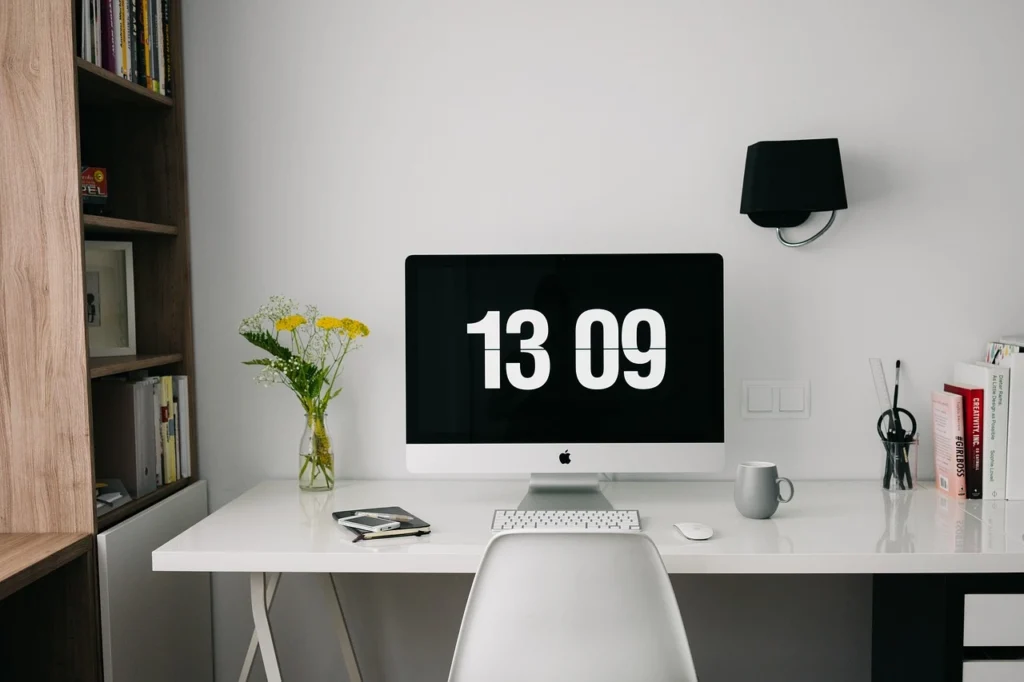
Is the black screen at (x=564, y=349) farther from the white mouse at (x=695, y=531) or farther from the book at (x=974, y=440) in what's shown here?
the book at (x=974, y=440)

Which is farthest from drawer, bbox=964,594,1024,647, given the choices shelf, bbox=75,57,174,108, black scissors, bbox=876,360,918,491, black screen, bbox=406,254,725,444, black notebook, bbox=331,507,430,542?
shelf, bbox=75,57,174,108

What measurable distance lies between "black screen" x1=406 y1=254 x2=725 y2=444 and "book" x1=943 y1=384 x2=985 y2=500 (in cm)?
60

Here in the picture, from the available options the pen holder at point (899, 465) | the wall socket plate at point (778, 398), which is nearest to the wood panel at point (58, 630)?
the wall socket plate at point (778, 398)

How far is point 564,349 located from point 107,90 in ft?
3.88

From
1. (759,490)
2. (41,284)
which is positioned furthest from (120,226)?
(759,490)

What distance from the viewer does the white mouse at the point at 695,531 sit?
164 cm

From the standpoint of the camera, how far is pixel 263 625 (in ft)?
5.61

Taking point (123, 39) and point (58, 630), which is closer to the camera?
point (58, 630)

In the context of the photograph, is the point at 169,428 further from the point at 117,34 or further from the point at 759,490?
the point at 759,490

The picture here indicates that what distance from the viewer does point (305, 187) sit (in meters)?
2.21

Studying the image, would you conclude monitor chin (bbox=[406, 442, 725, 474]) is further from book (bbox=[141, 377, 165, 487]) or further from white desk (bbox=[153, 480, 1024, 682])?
book (bbox=[141, 377, 165, 487])

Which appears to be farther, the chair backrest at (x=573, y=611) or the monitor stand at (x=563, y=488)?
the monitor stand at (x=563, y=488)

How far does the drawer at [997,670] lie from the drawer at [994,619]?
0.02 metres

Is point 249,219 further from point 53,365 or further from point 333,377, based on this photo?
point 53,365
